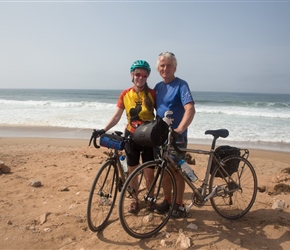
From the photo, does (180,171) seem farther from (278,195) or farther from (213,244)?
(278,195)

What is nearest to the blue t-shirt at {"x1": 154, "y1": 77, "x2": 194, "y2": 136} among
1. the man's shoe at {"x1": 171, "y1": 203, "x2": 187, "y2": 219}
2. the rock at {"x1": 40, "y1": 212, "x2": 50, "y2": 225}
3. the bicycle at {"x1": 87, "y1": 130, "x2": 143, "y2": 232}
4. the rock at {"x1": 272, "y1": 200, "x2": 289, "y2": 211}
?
the bicycle at {"x1": 87, "y1": 130, "x2": 143, "y2": 232}

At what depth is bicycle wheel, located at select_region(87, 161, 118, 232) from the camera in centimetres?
302

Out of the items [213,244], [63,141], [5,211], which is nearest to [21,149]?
[63,141]

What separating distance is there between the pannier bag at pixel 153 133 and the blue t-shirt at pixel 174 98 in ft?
1.35

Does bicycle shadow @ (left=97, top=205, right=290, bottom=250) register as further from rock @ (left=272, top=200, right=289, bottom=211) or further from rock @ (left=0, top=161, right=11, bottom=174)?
rock @ (left=0, top=161, right=11, bottom=174)

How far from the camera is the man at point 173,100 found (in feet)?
9.96

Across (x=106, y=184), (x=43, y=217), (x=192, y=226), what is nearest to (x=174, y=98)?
(x=106, y=184)

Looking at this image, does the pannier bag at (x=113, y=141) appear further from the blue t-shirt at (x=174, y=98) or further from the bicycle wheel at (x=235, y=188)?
the bicycle wheel at (x=235, y=188)

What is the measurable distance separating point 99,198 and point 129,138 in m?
0.90

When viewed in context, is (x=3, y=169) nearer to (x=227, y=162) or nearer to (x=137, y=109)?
(x=137, y=109)

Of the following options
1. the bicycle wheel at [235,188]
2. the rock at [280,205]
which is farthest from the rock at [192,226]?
the rock at [280,205]

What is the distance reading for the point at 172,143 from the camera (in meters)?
2.90

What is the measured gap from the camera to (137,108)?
129 inches

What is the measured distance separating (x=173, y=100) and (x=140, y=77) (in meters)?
0.52
